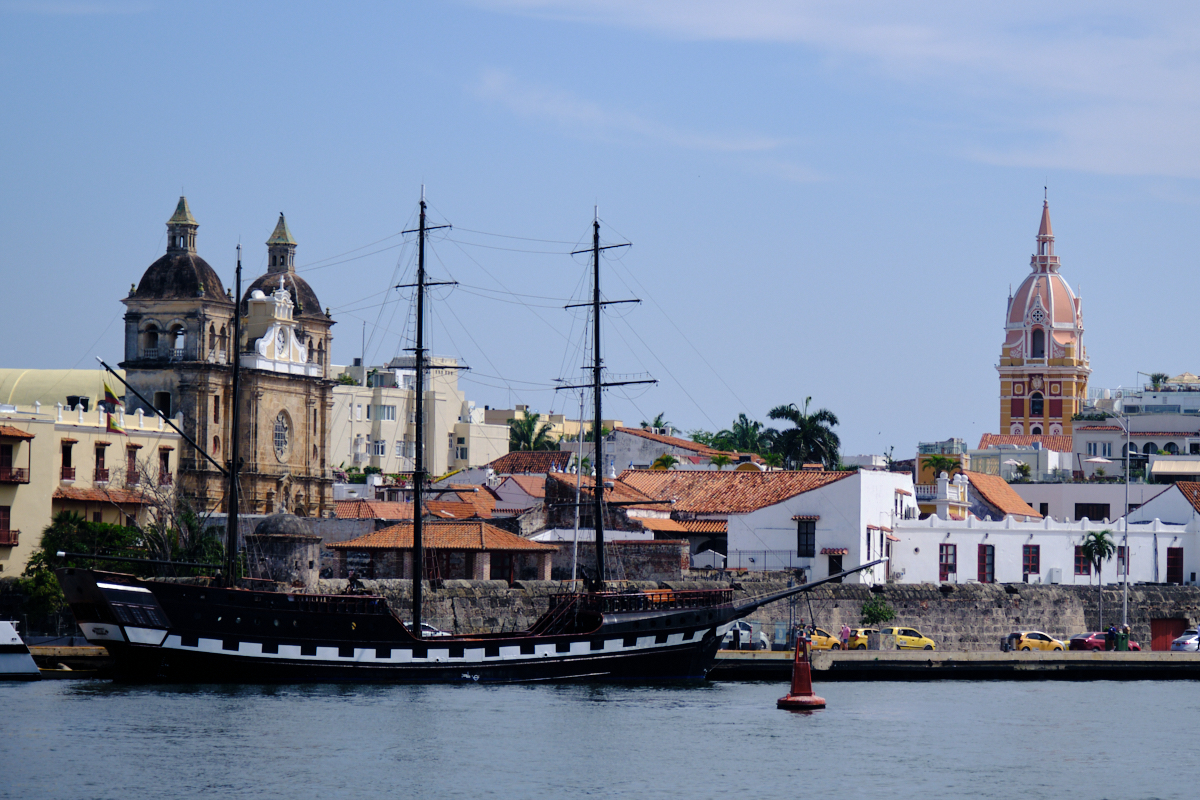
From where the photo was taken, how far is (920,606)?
63062mm

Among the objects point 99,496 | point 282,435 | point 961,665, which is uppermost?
point 282,435

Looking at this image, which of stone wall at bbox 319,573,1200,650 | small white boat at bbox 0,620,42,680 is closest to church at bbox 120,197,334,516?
stone wall at bbox 319,573,1200,650

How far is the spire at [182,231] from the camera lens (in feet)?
283

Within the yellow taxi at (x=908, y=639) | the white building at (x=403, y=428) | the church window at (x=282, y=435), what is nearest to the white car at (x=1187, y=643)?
the yellow taxi at (x=908, y=639)

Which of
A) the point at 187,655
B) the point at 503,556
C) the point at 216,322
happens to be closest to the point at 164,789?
the point at 187,655

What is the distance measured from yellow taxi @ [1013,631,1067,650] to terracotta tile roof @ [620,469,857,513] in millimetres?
8396

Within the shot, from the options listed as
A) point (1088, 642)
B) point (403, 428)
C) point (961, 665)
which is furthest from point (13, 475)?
point (403, 428)

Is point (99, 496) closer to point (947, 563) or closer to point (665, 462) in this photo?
point (947, 563)

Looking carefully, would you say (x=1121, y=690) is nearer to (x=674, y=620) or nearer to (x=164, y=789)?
(x=674, y=620)

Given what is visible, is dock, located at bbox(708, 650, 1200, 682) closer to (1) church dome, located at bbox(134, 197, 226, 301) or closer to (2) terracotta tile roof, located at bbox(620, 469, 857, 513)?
(2) terracotta tile roof, located at bbox(620, 469, 857, 513)

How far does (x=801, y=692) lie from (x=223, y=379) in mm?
46589

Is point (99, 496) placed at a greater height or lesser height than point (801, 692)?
greater

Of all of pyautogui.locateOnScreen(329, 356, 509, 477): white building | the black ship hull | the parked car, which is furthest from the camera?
pyautogui.locateOnScreen(329, 356, 509, 477): white building

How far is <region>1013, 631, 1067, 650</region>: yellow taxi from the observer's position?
60.9 metres
